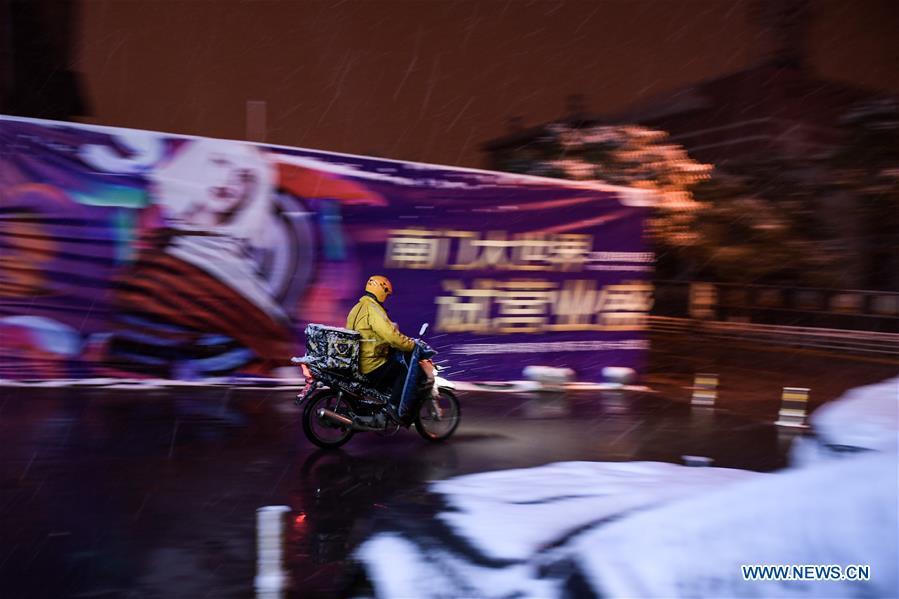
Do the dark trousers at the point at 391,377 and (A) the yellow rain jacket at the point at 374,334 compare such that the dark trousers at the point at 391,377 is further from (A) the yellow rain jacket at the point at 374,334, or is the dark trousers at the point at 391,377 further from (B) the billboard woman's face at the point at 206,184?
(B) the billboard woman's face at the point at 206,184

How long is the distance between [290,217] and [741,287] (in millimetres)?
27455

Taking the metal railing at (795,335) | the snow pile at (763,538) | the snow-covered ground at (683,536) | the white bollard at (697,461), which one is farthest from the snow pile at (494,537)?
the metal railing at (795,335)

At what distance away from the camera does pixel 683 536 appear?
120 inches

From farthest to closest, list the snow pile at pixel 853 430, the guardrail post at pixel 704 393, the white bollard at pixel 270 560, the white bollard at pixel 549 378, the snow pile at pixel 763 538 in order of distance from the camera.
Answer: the white bollard at pixel 549 378 < the guardrail post at pixel 704 393 < the white bollard at pixel 270 560 < the snow pile at pixel 853 430 < the snow pile at pixel 763 538

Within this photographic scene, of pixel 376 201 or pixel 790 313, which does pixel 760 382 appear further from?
pixel 790 313

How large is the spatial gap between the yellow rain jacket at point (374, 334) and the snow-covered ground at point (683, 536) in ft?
12.6

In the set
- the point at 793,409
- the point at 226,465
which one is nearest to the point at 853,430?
the point at 226,465

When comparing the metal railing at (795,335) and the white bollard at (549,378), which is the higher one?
the metal railing at (795,335)

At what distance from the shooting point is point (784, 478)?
10.2ft

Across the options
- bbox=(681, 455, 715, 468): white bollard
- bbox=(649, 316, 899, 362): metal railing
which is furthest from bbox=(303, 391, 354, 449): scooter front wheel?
bbox=(649, 316, 899, 362): metal railing

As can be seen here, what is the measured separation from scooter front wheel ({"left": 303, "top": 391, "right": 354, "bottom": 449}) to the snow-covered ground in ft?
12.9

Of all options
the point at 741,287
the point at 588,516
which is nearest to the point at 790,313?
the point at 741,287

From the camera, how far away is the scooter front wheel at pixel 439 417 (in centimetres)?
857

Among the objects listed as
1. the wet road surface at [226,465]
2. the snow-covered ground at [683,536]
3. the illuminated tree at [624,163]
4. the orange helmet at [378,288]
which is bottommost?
the wet road surface at [226,465]
